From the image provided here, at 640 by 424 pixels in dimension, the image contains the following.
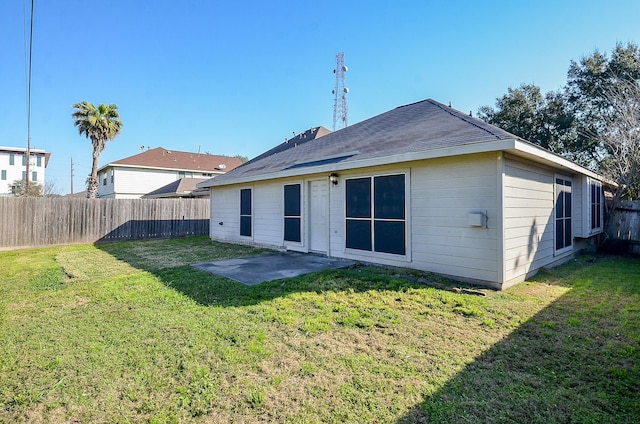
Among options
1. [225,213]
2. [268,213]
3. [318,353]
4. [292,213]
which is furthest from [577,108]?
[318,353]

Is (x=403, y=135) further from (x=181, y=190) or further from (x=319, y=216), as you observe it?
(x=181, y=190)

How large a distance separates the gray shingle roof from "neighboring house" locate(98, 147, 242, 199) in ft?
54.0

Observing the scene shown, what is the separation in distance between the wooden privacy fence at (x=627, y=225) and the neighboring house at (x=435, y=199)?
419mm

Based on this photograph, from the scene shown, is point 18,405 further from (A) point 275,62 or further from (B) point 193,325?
(A) point 275,62

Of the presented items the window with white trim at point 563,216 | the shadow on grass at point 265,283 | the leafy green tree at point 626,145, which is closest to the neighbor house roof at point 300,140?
the shadow on grass at point 265,283

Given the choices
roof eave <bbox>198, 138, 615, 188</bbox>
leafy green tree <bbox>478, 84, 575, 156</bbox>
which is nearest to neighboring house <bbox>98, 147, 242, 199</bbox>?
roof eave <bbox>198, 138, 615, 188</bbox>

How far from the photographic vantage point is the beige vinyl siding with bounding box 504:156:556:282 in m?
5.06

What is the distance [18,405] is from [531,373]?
12.4 ft

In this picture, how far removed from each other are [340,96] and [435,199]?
16933mm

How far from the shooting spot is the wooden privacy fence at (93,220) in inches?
409

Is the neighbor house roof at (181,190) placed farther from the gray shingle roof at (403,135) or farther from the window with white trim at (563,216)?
the window with white trim at (563,216)

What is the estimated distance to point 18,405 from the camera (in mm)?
2170

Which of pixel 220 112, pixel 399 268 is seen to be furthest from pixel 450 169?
pixel 220 112

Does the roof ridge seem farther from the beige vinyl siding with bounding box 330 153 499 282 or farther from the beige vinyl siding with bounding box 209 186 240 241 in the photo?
the beige vinyl siding with bounding box 209 186 240 241
